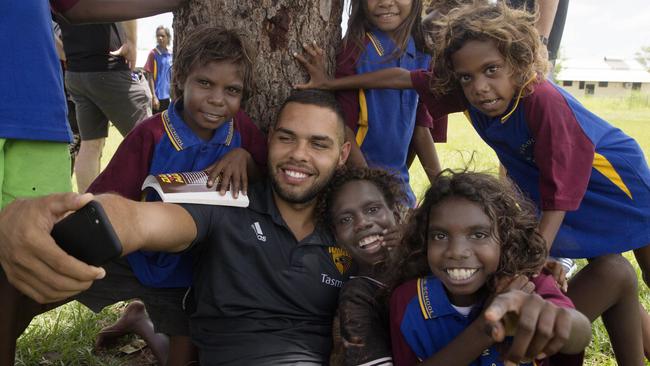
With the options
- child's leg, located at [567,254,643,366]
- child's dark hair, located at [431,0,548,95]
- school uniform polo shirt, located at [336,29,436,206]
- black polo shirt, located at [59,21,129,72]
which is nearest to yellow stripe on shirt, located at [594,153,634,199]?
child's leg, located at [567,254,643,366]

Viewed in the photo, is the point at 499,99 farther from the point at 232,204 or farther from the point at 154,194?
the point at 154,194

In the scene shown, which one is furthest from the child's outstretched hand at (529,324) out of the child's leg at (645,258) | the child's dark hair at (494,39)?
the child's leg at (645,258)

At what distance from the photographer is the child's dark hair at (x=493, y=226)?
2379 millimetres

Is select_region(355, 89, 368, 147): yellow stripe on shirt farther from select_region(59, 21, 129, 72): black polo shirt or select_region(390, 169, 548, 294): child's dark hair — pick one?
select_region(59, 21, 129, 72): black polo shirt

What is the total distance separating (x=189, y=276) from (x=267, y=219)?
1.71 ft

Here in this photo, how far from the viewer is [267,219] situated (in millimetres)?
2652

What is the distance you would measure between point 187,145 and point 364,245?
916mm

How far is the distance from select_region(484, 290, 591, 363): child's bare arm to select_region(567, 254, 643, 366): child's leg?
112 centimetres

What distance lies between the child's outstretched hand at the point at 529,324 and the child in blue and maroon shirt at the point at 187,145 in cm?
128

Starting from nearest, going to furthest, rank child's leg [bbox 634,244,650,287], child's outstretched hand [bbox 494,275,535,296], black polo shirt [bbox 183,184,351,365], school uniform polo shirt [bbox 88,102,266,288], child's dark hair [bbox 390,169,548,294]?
child's outstretched hand [bbox 494,275,535,296] < child's dark hair [bbox 390,169,548,294] < black polo shirt [bbox 183,184,351,365] < school uniform polo shirt [bbox 88,102,266,288] < child's leg [bbox 634,244,650,287]

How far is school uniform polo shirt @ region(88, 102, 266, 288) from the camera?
2.77 m

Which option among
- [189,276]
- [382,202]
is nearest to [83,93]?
[189,276]

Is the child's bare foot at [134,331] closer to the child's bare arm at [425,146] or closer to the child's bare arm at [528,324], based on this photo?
the child's bare arm at [425,146]

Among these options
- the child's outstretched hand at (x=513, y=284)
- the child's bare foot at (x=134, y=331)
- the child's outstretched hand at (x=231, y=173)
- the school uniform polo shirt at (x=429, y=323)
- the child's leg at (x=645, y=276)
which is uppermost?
the child's outstretched hand at (x=231, y=173)
